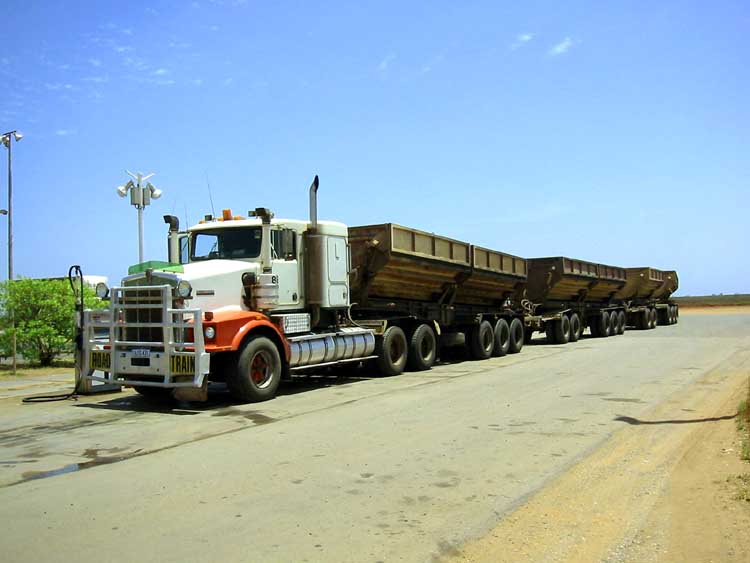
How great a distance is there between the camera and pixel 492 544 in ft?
14.0

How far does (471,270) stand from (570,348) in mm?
5403

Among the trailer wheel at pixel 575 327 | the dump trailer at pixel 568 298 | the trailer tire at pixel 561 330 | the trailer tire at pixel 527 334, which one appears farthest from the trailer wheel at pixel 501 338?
the trailer wheel at pixel 575 327

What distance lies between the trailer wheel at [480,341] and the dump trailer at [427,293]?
0.03 metres

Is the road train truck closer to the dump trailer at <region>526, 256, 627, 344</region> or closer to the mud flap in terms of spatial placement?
the mud flap

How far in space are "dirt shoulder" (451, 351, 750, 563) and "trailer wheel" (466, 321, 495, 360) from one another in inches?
401

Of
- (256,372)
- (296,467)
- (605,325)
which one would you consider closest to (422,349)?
(256,372)

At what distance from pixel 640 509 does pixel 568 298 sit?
2089 cm

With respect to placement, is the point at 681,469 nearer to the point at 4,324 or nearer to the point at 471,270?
the point at 471,270

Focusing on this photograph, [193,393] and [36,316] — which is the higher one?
[36,316]

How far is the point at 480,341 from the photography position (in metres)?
17.9

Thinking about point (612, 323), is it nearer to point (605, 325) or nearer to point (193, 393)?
point (605, 325)

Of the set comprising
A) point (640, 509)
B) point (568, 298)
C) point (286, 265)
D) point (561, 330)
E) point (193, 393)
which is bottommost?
point (640, 509)

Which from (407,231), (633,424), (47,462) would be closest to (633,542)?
(633,424)

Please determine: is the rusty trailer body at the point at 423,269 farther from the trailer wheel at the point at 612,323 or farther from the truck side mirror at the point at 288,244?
the trailer wheel at the point at 612,323
